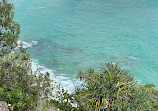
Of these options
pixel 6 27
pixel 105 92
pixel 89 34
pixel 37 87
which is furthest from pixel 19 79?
pixel 89 34

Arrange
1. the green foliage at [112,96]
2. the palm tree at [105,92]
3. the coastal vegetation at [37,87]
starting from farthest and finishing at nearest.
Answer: the palm tree at [105,92]
the green foliage at [112,96]
the coastal vegetation at [37,87]

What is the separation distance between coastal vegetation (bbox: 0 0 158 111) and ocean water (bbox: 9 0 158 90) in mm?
7492

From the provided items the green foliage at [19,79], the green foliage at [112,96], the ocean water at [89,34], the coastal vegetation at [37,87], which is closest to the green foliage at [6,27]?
the coastal vegetation at [37,87]

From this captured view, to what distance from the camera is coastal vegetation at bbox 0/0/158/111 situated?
23.1 ft

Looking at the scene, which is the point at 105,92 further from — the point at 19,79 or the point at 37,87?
the point at 19,79

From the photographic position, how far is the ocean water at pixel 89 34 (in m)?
20.7

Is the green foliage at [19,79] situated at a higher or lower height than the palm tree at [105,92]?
higher

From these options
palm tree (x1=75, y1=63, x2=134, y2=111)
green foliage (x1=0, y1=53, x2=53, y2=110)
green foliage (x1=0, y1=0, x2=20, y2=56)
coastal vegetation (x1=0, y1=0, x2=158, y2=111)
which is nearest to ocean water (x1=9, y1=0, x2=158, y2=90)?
palm tree (x1=75, y1=63, x2=134, y2=111)

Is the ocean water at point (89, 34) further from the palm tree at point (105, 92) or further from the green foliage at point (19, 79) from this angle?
the green foliage at point (19, 79)

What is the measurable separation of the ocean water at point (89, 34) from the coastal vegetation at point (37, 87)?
24.6ft

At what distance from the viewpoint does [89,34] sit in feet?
90.8

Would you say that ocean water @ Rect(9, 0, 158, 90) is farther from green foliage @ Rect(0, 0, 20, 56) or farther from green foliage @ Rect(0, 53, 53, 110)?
green foliage @ Rect(0, 0, 20, 56)

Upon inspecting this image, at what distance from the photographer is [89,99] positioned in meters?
9.68

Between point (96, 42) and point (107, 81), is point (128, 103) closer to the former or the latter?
point (107, 81)
